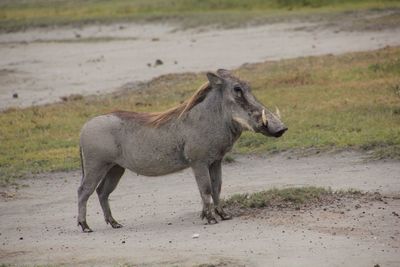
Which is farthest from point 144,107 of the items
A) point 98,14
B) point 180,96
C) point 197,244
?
point 98,14

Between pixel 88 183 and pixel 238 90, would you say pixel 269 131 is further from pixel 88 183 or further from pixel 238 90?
pixel 88 183

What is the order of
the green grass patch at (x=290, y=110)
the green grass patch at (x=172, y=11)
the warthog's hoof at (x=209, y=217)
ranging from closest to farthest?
the warthog's hoof at (x=209, y=217) → the green grass patch at (x=290, y=110) → the green grass patch at (x=172, y=11)

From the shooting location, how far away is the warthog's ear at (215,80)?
1104cm

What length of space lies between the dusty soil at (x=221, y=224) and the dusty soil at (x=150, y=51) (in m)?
9.39

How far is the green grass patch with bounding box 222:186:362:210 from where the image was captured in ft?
36.8

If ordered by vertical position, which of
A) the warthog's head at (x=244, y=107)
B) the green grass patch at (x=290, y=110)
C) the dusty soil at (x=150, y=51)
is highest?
the warthog's head at (x=244, y=107)

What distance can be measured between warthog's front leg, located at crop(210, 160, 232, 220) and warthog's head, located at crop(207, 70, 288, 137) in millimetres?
584

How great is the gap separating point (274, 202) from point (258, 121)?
1.02 m

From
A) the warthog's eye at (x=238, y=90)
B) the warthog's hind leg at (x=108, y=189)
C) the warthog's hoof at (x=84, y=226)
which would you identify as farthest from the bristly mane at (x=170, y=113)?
the warthog's hoof at (x=84, y=226)

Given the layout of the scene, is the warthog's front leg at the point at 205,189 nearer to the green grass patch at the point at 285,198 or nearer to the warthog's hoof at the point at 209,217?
the warthog's hoof at the point at 209,217

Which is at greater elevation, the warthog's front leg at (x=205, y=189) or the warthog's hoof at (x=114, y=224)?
the warthog's front leg at (x=205, y=189)

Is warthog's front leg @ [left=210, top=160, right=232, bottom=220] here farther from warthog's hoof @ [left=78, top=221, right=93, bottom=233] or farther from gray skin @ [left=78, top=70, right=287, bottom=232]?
warthog's hoof @ [left=78, top=221, right=93, bottom=233]

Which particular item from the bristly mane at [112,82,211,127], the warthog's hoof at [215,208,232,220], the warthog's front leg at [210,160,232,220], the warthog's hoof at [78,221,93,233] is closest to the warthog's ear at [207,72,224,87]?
the bristly mane at [112,82,211,127]

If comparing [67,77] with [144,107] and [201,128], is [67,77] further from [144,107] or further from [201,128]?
[201,128]
